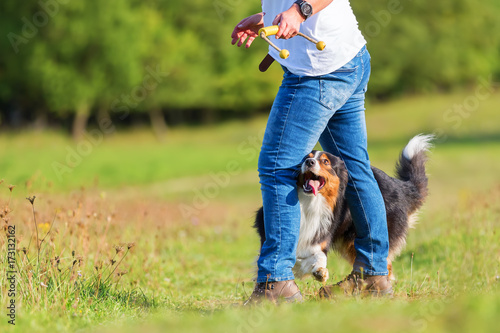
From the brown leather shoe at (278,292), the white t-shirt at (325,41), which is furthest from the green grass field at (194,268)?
the white t-shirt at (325,41)

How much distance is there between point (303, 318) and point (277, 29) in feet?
4.61

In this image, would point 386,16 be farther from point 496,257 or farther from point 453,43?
point 496,257

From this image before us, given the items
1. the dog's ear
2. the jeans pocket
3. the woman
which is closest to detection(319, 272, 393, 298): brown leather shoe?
the woman

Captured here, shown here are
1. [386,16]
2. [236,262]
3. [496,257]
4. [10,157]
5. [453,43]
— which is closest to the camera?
[496,257]

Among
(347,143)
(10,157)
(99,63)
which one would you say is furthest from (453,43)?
(347,143)

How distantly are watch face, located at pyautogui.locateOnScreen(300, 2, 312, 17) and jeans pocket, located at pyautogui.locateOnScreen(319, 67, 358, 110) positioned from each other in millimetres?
395

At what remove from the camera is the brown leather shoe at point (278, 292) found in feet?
11.2

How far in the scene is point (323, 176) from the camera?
370cm

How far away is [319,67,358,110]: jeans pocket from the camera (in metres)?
3.40

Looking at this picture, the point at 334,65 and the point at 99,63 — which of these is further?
the point at 99,63

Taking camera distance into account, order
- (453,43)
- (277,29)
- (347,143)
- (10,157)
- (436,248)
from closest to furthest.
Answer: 1. (277,29)
2. (347,143)
3. (436,248)
4. (10,157)
5. (453,43)

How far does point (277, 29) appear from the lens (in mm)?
3088

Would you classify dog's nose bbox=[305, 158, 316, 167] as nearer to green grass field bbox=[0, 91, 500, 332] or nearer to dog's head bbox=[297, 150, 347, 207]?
dog's head bbox=[297, 150, 347, 207]

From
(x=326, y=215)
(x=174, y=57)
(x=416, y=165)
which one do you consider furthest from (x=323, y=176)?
(x=174, y=57)
